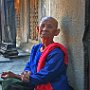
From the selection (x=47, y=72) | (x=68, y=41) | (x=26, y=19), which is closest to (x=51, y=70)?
(x=47, y=72)

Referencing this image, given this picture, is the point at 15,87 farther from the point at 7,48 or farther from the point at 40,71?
the point at 7,48

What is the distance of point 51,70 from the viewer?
259cm

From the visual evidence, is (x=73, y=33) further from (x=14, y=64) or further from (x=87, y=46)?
(x=14, y=64)

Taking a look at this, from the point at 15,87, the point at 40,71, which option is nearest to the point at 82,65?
the point at 40,71

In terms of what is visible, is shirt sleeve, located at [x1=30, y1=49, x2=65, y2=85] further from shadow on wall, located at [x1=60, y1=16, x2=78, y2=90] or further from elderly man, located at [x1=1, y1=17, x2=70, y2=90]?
shadow on wall, located at [x1=60, y1=16, x2=78, y2=90]

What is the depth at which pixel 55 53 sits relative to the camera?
8.67 feet

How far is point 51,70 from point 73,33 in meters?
0.32

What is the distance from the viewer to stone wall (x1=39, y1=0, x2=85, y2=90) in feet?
8.18

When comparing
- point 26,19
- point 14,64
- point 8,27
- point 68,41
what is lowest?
point 14,64

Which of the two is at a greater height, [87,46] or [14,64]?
[87,46]

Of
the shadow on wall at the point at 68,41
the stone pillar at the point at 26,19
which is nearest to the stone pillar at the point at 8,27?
the stone pillar at the point at 26,19

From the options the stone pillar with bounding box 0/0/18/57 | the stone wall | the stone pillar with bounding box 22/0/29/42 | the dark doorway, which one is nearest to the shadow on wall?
the stone wall

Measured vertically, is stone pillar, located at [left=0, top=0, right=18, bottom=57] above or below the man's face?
below

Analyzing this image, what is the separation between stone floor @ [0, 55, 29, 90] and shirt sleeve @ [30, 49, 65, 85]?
14.9 feet
